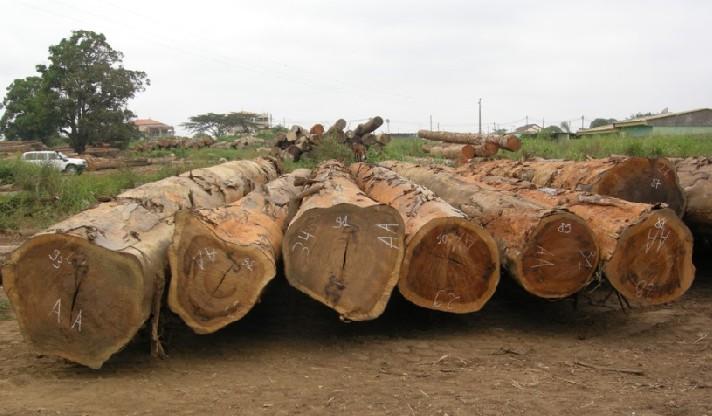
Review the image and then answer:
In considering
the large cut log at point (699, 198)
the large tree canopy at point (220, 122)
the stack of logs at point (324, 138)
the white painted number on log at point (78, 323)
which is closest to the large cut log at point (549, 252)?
the large cut log at point (699, 198)

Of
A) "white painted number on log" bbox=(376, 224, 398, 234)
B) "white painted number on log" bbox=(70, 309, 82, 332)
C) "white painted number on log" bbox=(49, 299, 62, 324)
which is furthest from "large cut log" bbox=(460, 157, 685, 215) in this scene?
"white painted number on log" bbox=(49, 299, 62, 324)

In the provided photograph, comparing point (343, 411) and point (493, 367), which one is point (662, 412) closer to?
point (493, 367)

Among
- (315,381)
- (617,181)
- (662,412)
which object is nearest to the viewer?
(662,412)

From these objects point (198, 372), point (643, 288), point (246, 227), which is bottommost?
point (198, 372)

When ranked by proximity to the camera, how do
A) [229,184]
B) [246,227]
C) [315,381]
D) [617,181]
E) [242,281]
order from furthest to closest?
[229,184]
[617,181]
[246,227]
[242,281]
[315,381]

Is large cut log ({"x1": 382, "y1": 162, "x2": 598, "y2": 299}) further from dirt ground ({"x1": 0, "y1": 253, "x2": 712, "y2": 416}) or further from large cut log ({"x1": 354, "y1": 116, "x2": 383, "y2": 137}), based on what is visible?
large cut log ({"x1": 354, "y1": 116, "x2": 383, "y2": 137})

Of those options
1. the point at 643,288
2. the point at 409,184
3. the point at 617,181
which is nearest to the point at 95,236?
the point at 409,184

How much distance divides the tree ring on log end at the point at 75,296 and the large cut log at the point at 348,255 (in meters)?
1.21

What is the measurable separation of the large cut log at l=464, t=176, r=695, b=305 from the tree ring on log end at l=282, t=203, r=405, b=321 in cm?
185

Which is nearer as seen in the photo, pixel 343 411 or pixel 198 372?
pixel 343 411

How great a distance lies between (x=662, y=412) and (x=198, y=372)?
3107 millimetres

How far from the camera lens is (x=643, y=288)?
5.41 meters

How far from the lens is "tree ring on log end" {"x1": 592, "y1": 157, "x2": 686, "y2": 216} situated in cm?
712

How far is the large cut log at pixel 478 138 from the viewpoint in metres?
15.4
